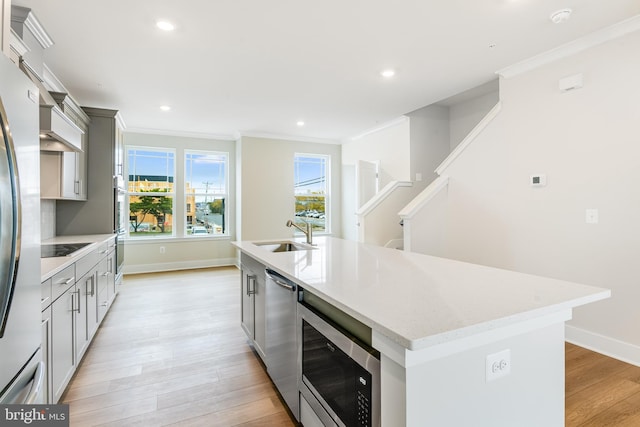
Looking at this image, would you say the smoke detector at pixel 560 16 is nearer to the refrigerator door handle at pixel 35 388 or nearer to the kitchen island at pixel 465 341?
the kitchen island at pixel 465 341

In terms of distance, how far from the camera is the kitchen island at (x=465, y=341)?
0.94 m

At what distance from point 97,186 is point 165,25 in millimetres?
2391

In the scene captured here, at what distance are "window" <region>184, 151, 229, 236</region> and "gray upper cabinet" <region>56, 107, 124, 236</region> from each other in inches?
92.2

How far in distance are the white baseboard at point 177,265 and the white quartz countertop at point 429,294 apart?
4.90 metres

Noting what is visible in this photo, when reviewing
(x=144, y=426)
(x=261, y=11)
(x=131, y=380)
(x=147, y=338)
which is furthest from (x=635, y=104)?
(x=147, y=338)

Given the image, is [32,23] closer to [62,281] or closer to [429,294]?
[62,281]

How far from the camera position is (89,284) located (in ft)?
8.96

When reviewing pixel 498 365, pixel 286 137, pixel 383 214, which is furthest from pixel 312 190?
pixel 498 365

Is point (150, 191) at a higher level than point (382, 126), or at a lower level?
lower

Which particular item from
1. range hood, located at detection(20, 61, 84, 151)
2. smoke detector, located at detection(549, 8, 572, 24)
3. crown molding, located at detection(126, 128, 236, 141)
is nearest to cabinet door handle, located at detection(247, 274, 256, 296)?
range hood, located at detection(20, 61, 84, 151)

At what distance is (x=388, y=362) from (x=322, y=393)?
0.69m

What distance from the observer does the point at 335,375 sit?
138 cm

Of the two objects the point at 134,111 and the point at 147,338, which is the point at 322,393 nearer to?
the point at 147,338

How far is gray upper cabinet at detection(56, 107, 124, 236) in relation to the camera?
151 inches
